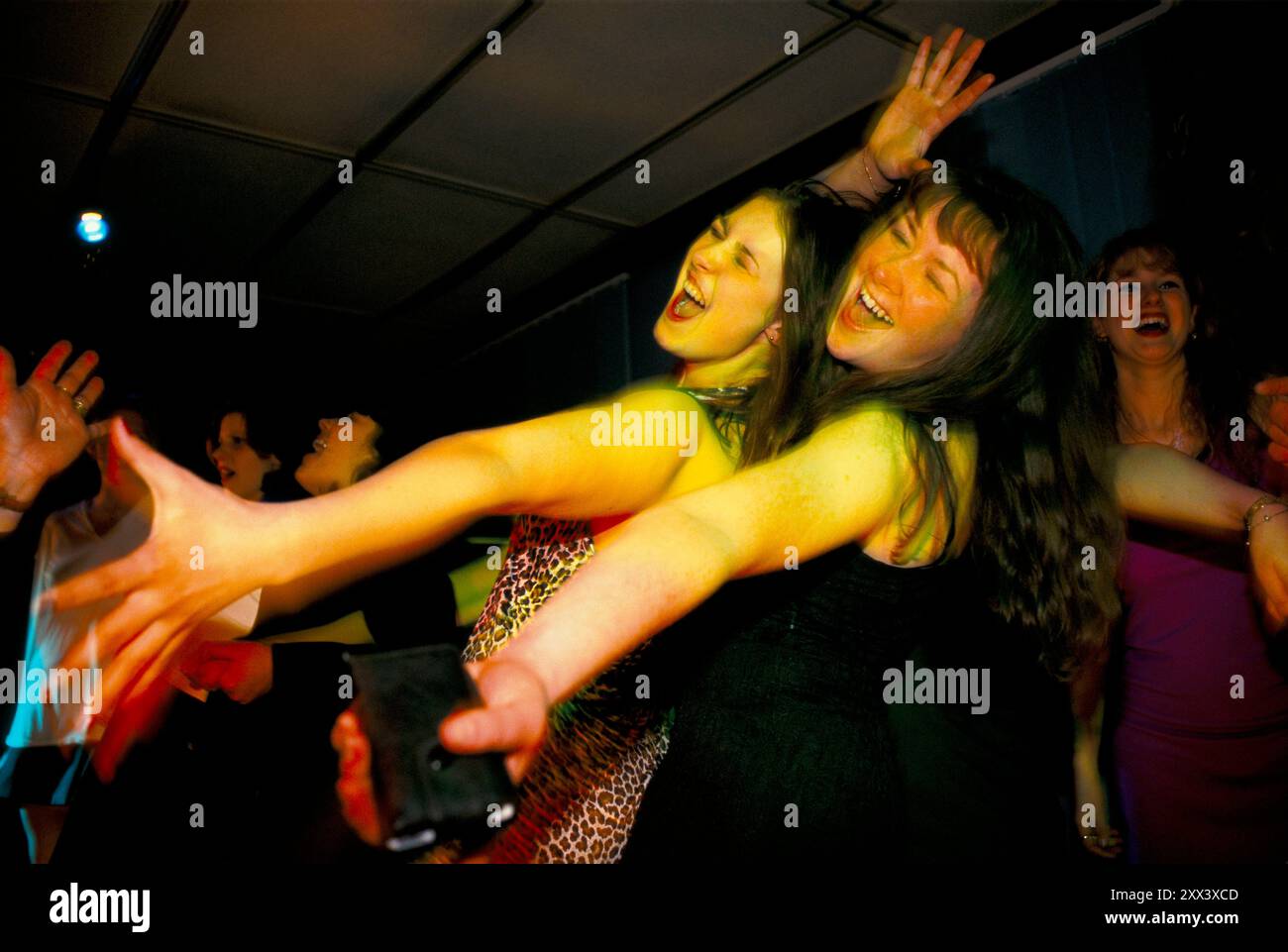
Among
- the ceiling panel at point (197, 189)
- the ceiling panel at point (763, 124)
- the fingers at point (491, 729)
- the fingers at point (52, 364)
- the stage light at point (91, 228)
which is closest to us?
the fingers at point (491, 729)

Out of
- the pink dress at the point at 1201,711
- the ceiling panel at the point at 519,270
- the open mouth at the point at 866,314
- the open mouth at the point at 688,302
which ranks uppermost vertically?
the ceiling panel at the point at 519,270

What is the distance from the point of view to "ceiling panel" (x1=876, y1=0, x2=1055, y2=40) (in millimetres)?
2514

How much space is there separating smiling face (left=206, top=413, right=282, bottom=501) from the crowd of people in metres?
0.56

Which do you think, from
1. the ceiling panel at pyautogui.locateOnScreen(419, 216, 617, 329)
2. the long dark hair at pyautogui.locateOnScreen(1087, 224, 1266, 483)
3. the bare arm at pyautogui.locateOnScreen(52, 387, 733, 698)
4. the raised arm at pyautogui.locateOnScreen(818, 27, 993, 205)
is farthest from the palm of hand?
the ceiling panel at pyautogui.locateOnScreen(419, 216, 617, 329)

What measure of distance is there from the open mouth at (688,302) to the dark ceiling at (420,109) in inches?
59.4

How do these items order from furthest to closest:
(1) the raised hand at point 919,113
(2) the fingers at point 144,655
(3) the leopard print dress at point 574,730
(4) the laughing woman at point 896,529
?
(1) the raised hand at point 919,113
(3) the leopard print dress at point 574,730
(4) the laughing woman at point 896,529
(2) the fingers at point 144,655

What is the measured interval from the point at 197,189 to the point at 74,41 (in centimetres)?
96

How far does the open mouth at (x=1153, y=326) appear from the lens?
194 centimetres

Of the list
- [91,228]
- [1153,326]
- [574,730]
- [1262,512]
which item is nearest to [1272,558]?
[1262,512]

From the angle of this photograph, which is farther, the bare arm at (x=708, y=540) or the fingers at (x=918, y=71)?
the fingers at (x=918, y=71)

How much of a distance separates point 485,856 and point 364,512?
0.70 metres

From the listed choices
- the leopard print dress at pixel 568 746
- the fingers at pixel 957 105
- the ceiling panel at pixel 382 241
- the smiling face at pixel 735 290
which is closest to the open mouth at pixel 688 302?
the smiling face at pixel 735 290

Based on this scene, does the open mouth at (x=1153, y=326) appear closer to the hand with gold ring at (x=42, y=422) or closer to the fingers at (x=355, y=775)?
the fingers at (x=355, y=775)
